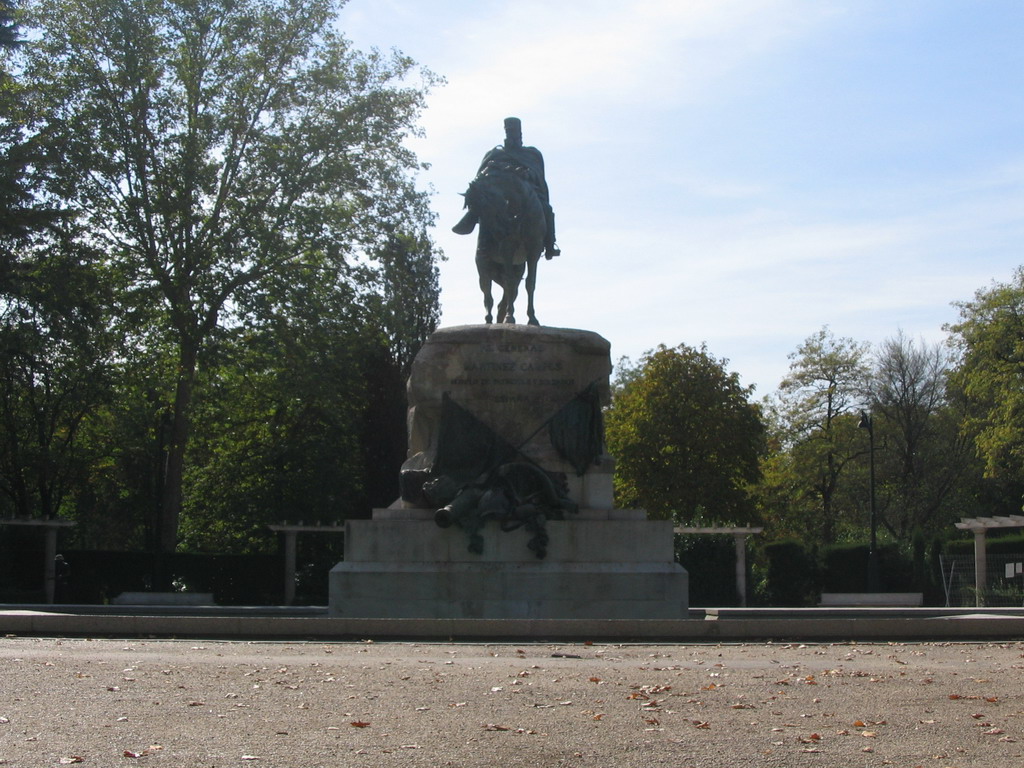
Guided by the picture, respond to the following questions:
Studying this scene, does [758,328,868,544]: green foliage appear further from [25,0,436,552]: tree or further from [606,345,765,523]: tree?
[25,0,436,552]: tree

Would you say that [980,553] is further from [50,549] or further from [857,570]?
[50,549]

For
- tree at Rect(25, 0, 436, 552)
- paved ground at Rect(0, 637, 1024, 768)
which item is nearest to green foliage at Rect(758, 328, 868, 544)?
tree at Rect(25, 0, 436, 552)

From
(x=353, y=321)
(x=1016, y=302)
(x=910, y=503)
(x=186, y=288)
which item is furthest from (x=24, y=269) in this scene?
(x=910, y=503)

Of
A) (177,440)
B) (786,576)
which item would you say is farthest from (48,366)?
(786,576)

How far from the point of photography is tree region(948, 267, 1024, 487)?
43.6m

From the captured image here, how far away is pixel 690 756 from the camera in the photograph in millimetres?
7105

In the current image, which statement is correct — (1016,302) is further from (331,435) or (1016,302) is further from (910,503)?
(331,435)

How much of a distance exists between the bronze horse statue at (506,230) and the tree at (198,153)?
51.8 ft

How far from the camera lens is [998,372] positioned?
1833 inches

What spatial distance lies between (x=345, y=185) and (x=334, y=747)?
99.9 ft

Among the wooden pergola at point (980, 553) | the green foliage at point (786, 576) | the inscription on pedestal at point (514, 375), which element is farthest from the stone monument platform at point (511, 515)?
the green foliage at point (786, 576)

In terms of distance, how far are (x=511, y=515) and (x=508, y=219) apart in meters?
4.54

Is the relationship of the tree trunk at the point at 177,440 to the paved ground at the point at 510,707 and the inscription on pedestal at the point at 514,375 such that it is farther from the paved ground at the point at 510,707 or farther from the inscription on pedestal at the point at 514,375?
the paved ground at the point at 510,707

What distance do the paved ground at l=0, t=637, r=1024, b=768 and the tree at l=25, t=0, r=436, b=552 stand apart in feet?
75.6
